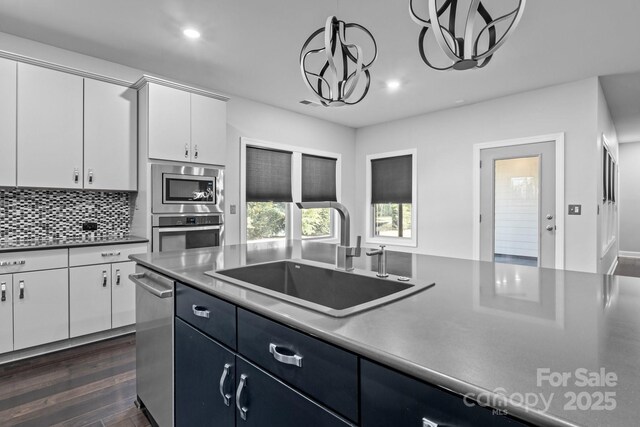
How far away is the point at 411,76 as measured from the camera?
383cm

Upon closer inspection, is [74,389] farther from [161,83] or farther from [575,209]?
[575,209]

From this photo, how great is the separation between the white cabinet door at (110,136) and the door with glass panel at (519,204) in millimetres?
4330

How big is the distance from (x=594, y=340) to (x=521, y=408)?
0.37 m

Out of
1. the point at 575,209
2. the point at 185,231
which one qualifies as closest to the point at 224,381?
the point at 185,231

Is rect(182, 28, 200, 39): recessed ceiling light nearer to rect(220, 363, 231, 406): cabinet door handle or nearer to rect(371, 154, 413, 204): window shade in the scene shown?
rect(220, 363, 231, 406): cabinet door handle

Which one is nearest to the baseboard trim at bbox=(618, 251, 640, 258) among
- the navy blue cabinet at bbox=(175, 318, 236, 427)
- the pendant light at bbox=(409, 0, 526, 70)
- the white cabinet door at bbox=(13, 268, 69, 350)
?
the pendant light at bbox=(409, 0, 526, 70)

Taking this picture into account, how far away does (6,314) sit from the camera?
2.61 meters

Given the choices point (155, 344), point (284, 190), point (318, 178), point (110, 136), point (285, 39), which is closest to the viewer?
point (155, 344)

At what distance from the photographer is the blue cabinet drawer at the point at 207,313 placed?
1203mm

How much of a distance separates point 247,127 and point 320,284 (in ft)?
11.4

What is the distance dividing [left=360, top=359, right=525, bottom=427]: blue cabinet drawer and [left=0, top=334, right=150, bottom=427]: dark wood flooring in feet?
5.80

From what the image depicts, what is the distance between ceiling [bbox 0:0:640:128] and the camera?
2.55 m

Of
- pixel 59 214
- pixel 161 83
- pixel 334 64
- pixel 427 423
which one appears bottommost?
pixel 427 423

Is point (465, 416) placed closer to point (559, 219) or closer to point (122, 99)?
point (122, 99)
